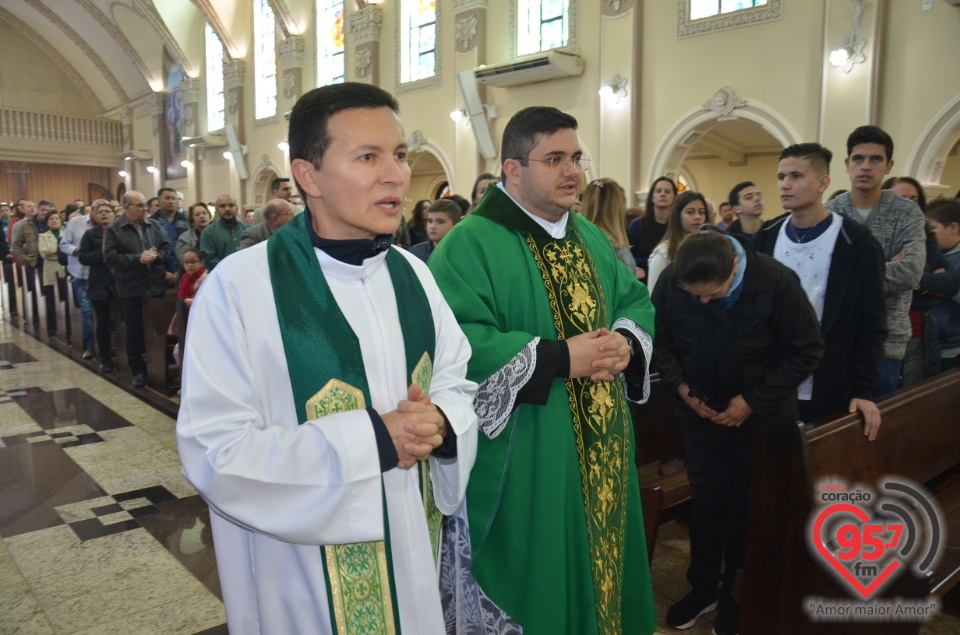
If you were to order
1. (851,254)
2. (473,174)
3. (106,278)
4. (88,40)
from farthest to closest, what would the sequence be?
(88,40) → (473,174) → (106,278) → (851,254)

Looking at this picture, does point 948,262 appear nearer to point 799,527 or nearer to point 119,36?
point 799,527

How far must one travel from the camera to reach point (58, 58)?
22.6 metres

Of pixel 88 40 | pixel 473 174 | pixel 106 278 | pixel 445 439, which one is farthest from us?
pixel 88 40

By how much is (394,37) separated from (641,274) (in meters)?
10.2

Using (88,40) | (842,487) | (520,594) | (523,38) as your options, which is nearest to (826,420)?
(842,487)

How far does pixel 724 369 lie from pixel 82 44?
959 inches

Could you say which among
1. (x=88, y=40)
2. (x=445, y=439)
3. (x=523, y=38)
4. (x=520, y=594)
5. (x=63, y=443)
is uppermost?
(x=88, y=40)

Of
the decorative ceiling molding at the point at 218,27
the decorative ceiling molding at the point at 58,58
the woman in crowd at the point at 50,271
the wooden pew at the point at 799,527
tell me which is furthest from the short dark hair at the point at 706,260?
the decorative ceiling molding at the point at 58,58

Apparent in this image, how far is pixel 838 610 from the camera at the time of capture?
7.13 ft

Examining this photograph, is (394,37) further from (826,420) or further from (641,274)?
(826,420)

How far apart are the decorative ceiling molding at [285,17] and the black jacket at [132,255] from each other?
10681 millimetres

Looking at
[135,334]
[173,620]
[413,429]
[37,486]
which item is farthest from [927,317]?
[135,334]

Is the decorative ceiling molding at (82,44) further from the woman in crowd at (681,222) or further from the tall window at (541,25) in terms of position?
the woman in crowd at (681,222)

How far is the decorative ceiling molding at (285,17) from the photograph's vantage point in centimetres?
1546
